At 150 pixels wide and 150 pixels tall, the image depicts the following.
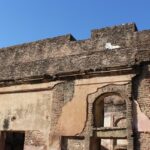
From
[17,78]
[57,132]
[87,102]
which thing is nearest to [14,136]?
[17,78]

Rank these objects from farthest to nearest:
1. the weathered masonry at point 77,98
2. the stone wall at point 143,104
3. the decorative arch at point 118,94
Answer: the weathered masonry at point 77,98
the decorative arch at point 118,94
the stone wall at point 143,104

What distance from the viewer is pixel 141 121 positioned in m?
7.64

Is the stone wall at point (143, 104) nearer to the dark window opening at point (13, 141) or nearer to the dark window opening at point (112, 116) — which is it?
the dark window opening at point (112, 116)

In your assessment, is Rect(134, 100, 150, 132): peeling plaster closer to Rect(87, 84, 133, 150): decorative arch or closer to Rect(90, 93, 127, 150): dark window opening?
Rect(87, 84, 133, 150): decorative arch

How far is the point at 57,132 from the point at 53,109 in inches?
26.7

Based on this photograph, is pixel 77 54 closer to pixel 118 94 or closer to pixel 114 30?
pixel 118 94

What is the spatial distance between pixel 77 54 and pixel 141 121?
9.40ft

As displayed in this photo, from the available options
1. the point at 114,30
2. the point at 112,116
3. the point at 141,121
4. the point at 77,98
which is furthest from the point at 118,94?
the point at 112,116

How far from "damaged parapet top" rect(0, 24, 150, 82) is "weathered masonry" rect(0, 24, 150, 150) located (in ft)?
0.09

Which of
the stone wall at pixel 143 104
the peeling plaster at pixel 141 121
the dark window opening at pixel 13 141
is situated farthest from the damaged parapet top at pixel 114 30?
the peeling plaster at pixel 141 121

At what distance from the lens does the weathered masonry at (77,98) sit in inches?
310

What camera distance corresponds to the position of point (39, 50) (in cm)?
1526

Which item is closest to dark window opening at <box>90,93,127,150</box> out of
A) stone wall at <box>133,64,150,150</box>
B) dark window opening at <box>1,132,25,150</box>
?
stone wall at <box>133,64,150,150</box>

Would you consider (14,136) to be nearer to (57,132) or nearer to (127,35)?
(57,132)
